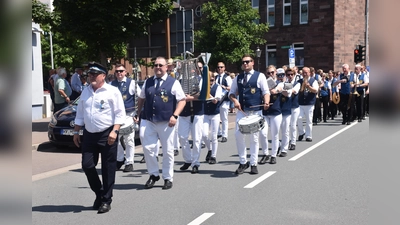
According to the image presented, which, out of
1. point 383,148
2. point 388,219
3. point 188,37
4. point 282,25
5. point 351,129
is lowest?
point 351,129

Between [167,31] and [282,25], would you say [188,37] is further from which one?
[282,25]

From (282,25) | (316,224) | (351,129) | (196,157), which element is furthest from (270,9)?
(316,224)

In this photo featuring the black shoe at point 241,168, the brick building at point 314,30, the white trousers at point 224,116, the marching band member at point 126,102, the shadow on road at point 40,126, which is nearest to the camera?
the black shoe at point 241,168

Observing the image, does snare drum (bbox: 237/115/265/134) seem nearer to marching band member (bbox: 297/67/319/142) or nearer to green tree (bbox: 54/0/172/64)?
marching band member (bbox: 297/67/319/142)

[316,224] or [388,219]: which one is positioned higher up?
[388,219]

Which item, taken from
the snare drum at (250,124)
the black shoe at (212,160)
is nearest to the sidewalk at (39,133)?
the black shoe at (212,160)

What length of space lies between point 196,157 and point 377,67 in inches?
327

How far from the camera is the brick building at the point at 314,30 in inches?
1497

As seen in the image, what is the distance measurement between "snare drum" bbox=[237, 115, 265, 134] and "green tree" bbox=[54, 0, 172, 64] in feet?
27.6

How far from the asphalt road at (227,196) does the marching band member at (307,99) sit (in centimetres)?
305

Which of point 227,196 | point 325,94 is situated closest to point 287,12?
point 325,94

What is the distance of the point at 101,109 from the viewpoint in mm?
6812

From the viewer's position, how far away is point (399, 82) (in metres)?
1.48

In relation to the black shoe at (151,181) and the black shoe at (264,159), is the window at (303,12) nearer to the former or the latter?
the black shoe at (264,159)
